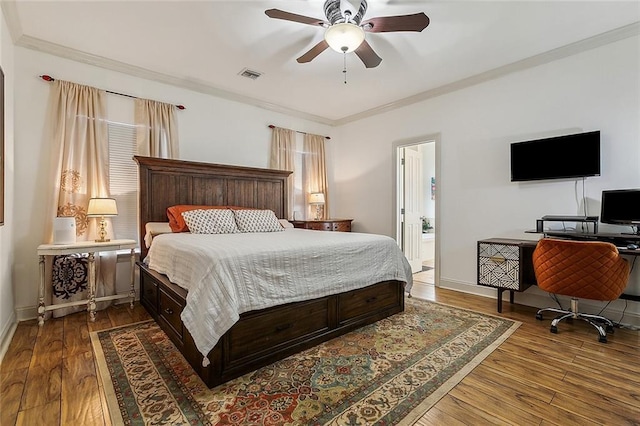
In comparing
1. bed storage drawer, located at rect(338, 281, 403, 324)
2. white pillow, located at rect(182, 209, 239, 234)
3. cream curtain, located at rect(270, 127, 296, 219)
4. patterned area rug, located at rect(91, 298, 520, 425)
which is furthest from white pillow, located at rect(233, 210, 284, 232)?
bed storage drawer, located at rect(338, 281, 403, 324)

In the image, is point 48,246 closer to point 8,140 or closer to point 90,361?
point 8,140

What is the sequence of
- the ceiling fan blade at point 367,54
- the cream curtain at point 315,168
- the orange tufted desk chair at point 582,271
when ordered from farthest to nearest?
1. the cream curtain at point 315,168
2. the ceiling fan blade at point 367,54
3. the orange tufted desk chair at point 582,271

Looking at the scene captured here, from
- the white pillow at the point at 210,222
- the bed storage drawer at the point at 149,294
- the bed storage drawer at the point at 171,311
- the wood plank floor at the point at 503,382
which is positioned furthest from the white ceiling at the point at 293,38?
the wood plank floor at the point at 503,382

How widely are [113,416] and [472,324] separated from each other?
9.52 feet

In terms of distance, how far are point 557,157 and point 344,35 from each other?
2603mm

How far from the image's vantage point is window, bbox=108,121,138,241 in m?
3.55

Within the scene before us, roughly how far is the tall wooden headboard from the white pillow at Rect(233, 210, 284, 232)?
65 cm

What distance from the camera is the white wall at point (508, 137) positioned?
2.90 meters

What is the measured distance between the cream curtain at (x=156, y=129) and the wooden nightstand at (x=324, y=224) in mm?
2058

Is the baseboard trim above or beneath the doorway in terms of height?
beneath

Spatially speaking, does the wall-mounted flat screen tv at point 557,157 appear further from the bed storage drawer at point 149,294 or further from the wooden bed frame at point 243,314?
the bed storage drawer at point 149,294

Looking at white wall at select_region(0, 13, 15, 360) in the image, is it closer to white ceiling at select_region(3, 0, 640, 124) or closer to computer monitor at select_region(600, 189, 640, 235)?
white ceiling at select_region(3, 0, 640, 124)

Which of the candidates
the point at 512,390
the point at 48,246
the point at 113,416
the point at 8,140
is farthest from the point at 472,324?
the point at 8,140

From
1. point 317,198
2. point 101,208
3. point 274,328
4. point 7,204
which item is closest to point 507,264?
point 274,328
